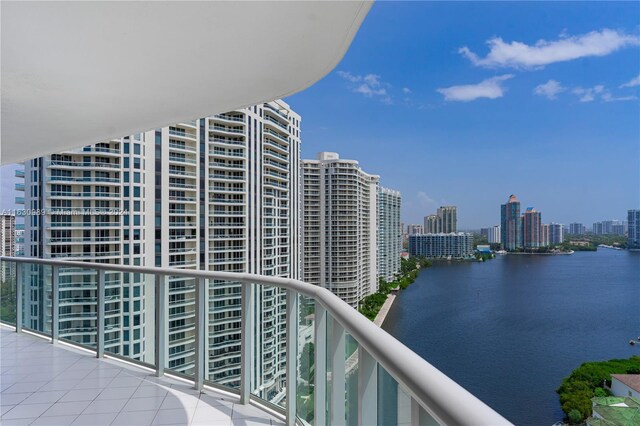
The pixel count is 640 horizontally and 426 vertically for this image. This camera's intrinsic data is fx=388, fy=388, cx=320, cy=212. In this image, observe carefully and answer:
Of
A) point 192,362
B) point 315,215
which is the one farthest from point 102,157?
point 192,362

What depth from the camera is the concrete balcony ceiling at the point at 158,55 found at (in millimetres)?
1795

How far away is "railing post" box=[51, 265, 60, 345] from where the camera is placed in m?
4.73

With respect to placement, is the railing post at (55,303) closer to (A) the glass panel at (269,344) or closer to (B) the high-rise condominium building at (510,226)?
(A) the glass panel at (269,344)

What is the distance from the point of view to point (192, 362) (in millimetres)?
3336

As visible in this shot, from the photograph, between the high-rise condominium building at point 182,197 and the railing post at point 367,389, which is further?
the high-rise condominium building at point 182,197

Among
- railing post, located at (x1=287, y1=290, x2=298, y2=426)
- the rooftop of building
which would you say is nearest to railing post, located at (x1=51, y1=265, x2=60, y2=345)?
railing post, located at (x1=287, y1=290, x2=298, y2=426)

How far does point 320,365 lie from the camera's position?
2.05 m

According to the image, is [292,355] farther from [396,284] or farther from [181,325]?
[396,284]

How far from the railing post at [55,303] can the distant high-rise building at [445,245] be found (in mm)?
53186

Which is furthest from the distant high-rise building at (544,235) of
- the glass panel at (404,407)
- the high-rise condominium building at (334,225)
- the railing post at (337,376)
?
the glass panel at (404,407)

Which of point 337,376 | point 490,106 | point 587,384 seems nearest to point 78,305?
point 337,376

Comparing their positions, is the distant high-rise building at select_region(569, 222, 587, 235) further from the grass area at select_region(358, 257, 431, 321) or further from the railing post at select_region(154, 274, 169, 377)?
the railing post at select_region(154, 274, 169, 377)

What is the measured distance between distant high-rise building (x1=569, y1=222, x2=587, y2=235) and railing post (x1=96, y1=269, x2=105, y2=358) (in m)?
47.4

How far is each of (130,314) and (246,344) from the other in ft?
5.43
